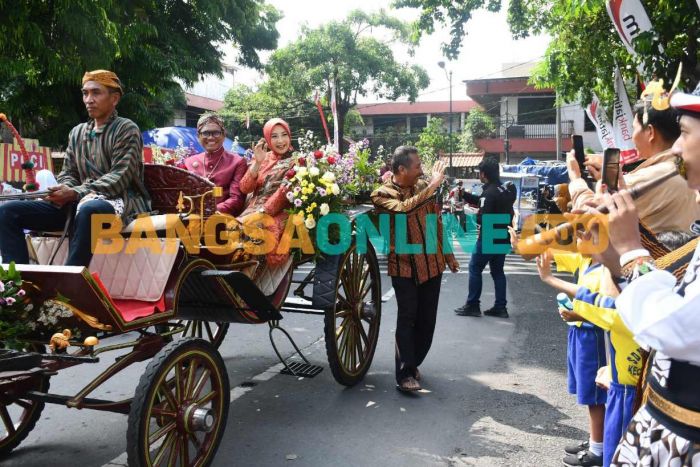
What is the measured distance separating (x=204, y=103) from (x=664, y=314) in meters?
35.5

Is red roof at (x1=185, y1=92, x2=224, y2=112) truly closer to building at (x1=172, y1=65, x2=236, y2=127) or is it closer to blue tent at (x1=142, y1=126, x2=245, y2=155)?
building at (x1=172, y1=65, x2=236, y2=127)

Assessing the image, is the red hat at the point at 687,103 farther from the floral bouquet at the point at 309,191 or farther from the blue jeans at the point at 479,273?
the blue jeans at the point at 479,273

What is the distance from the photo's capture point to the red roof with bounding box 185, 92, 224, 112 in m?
33.2

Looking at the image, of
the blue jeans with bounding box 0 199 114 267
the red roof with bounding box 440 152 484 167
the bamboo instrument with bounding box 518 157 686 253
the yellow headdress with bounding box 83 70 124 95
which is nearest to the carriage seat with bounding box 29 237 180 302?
the blue jeans with bounding box 0 199 114 267

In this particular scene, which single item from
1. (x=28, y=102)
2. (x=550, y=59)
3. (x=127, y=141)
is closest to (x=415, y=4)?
(x=550, y=59)

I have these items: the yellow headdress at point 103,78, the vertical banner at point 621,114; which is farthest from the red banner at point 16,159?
the vertical banner at point 621,114

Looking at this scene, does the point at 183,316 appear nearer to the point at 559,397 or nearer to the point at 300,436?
the point at 300,436

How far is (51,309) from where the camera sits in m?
3.19

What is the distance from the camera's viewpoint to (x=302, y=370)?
17.0 ft

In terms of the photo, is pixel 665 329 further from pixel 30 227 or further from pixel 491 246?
pixel 491 246

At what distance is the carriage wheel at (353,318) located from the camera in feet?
16.2

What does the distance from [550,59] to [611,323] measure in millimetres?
11216

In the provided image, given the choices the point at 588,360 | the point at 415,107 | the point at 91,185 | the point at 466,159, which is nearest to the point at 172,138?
the point at 91,185

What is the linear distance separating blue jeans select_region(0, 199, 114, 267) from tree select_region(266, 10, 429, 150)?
2947 centimetres
